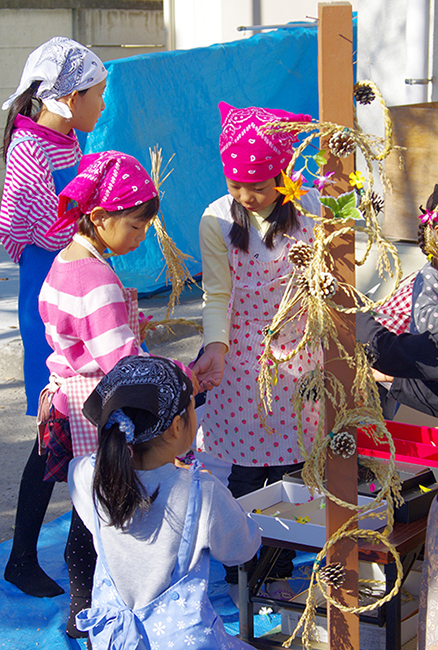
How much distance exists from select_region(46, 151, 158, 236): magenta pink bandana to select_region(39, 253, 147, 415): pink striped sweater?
0.54 ft

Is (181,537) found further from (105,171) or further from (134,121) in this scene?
(134,121)

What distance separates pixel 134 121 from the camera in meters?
5.69

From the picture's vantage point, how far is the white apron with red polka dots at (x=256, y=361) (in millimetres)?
2414

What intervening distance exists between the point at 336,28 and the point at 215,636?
4.37ft

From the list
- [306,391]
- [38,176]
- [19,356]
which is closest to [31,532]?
[38,176]

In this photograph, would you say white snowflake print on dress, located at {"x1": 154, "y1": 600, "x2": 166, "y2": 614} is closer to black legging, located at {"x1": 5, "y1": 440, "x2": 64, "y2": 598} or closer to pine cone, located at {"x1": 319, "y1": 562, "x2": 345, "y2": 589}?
pine cone, located at {"x1": 319, "y1": 562, "x2": 345, "y2": 589}

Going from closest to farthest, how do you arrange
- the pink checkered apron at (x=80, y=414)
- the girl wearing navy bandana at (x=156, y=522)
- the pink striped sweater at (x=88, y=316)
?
the girl wearing navy bandana at (x=156, y=522) < the pink striped sweater at (x=88, y=316) < the pink checkered apron at (x=80, y=414)

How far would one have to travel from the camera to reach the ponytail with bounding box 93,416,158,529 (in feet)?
5.10

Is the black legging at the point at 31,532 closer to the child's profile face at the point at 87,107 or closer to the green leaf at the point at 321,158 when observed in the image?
the child's profile face at the point at 87,107

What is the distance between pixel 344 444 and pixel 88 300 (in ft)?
2.63

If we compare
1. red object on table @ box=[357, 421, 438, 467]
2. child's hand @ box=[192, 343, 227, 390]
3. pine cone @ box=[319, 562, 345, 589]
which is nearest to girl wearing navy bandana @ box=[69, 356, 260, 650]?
pine cone @ box=[319, 562, 345, 589]

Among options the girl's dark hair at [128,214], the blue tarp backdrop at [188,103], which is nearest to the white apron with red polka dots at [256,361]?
the girl's dark hair at [128,214]

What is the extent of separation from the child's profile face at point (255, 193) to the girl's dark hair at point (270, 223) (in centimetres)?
7

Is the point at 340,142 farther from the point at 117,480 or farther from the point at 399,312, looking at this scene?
the point at 399,312
